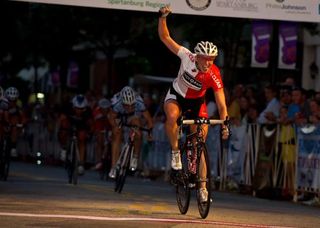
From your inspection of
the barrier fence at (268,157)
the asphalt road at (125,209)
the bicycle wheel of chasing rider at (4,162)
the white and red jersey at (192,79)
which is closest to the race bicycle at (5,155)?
the bicycle wheel of chasing rider at (4,162)

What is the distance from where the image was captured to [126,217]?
12219 millimetres

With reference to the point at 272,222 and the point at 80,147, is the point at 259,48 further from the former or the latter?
the point at 272,222

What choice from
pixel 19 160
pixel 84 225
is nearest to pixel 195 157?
pixel 84 225

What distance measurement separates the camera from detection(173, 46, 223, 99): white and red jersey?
42.0 feet

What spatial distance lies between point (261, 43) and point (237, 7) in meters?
10.2

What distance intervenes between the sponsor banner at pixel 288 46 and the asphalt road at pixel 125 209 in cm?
913

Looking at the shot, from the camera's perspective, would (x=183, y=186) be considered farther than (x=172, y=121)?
Yes

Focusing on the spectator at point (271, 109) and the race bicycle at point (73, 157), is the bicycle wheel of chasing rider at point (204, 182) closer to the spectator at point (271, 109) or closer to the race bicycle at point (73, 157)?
the spectator at point (271, 109)

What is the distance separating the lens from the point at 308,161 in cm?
1742

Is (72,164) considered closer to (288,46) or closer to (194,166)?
(194,166)

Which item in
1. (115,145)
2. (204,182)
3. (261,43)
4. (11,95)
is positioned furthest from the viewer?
(261,43)

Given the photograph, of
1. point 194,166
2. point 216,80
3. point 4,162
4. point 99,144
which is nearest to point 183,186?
point 194,166

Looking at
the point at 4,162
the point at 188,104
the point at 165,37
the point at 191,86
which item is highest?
the point at 165,37

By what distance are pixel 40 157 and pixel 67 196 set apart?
595 inches
